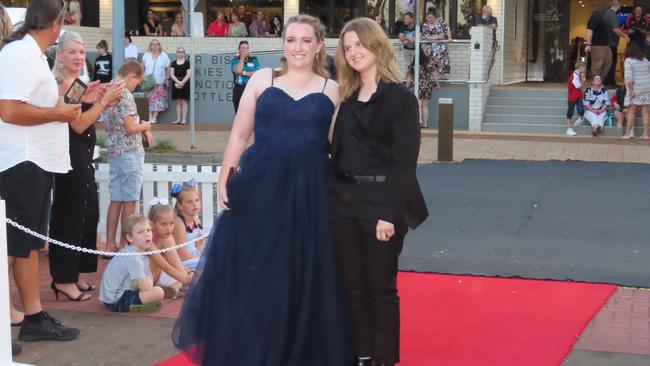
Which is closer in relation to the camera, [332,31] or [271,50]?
[271,50]

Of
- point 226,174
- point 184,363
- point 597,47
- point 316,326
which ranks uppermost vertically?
point 597,47

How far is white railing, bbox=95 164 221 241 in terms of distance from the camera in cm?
741

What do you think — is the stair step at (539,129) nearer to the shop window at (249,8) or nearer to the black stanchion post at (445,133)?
the black stanchion post at (445,133)

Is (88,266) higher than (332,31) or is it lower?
lower

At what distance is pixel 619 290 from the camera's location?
661 centimetres

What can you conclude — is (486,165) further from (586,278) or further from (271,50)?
(271,50)

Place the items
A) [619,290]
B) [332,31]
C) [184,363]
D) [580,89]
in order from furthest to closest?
[332,31], [580,89], [619,290], [184,363]

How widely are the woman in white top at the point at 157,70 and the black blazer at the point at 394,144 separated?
16979mm

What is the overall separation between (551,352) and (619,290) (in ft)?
5.56

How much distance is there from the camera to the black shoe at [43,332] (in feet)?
17.5

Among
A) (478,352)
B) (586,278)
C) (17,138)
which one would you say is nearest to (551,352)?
(478,352)

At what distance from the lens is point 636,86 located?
57.7 ft

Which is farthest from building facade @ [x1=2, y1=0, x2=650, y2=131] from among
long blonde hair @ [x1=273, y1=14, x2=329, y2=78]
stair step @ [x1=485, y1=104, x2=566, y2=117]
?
long blonde hair @ [x1=273, y1=14, x2=329, y2=78]

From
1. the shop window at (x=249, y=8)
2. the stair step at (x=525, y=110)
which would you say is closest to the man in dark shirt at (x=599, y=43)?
the stair step at (x=525, y=110)
